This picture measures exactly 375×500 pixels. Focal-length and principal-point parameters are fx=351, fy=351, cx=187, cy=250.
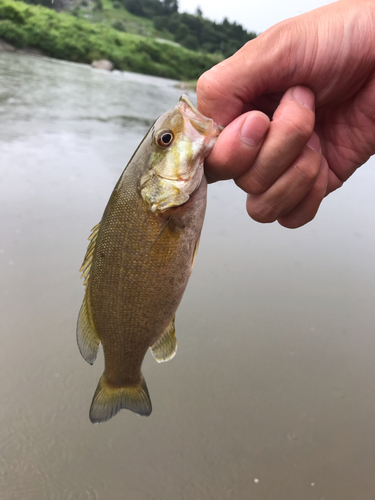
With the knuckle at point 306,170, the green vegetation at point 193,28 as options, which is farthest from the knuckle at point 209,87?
the green vegetation at point 193,28

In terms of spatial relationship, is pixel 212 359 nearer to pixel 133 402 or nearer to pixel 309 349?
pixel 309 349

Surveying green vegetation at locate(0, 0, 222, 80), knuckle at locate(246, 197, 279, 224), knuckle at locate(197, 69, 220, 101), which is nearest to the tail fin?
knuckle at locate(246, 197, 279, 224)

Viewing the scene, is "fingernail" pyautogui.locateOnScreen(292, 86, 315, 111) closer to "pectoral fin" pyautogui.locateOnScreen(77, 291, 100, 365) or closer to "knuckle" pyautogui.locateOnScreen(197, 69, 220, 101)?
"knuckle" pyautogui.locateOnScreen(197, 69, 220, 101)

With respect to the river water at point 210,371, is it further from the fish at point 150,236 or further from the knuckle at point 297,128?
the knuckle at point 297,128

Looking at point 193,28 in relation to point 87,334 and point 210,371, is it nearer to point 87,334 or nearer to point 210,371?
point 210,371

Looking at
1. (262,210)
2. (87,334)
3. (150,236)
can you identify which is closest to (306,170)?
(262,210)
